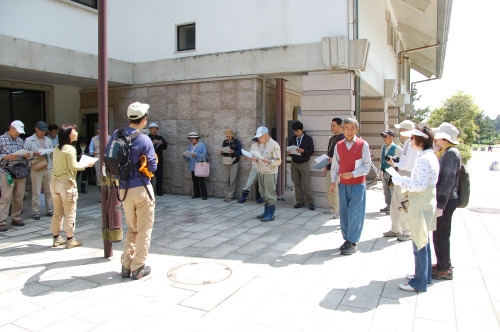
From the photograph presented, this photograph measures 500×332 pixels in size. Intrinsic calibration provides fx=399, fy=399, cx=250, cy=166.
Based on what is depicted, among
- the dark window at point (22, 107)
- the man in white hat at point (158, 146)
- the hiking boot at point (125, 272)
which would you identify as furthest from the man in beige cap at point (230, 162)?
the dark window at point (22, 107)

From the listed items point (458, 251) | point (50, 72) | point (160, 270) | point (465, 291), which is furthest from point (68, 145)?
point (458, 251)

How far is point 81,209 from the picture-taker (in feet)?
29.6

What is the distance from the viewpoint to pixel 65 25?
9453 mm

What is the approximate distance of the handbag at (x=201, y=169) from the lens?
1005cm

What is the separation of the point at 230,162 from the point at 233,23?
3.50m

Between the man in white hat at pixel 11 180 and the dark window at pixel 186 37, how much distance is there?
510cm

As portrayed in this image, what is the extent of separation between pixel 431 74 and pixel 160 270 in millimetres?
25877

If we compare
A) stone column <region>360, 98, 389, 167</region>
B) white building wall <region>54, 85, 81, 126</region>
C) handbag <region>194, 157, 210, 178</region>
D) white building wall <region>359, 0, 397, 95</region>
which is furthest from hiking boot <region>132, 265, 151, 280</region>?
stone column <region>360, 98, 389, 167</region>

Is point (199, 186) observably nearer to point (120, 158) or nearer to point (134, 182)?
point (134, 182)

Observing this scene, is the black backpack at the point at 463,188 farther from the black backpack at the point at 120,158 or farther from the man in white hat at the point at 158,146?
the man in white hat at the point at 158,146

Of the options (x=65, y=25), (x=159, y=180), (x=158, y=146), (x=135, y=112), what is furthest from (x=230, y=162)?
(x=135, y=112)

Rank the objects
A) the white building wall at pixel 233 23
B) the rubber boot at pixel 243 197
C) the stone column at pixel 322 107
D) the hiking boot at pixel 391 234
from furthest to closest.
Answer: the rubber boot at pixel 243 197 → the white building wall at pixel 233 23 → the stone column at pixel 322 107 → the hiking boot at pixel 391 234

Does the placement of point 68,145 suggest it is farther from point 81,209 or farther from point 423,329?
point 423,329

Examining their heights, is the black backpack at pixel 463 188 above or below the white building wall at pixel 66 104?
below
